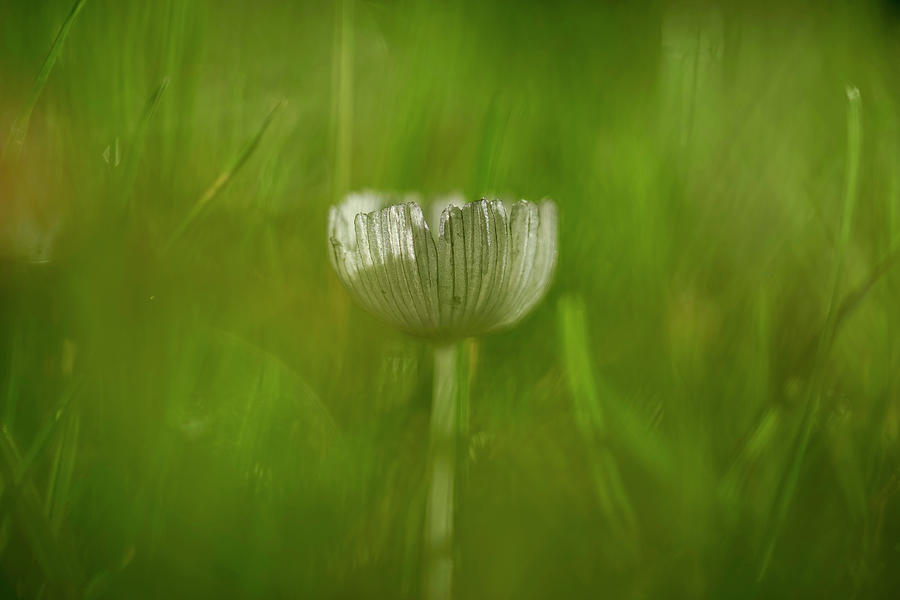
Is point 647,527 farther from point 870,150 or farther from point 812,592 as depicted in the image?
point 870,150

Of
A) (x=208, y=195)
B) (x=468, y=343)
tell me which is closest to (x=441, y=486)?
(x=468, y=343)

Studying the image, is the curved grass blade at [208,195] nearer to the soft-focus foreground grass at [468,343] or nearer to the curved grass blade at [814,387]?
the soft-focus foreground grass at [468,343]

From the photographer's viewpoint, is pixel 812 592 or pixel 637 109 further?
pixel 637 109

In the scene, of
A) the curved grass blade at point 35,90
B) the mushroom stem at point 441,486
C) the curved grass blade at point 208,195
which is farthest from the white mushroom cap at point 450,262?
the curved grass blade at point 35,90

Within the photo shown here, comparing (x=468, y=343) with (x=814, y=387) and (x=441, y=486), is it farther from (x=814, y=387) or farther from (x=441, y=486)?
(x=814, y=387)

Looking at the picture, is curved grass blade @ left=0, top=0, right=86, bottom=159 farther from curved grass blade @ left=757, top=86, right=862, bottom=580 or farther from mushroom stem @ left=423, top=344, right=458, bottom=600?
curved grass blade @ left=757, top=86, right=862, bottom=580

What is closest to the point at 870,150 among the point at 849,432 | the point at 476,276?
the point at 849,432
